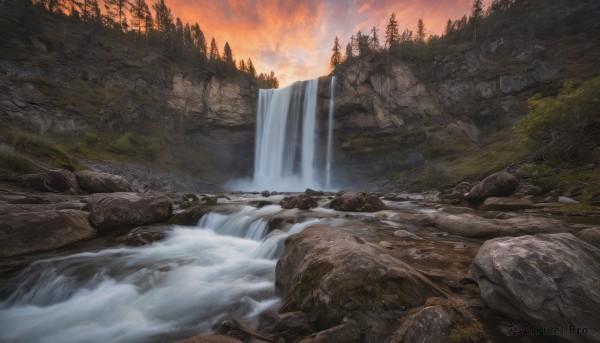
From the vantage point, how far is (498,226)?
6.30 metres

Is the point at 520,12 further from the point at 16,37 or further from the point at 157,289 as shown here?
the point at 16,37

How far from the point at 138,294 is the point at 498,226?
8855 millimetres

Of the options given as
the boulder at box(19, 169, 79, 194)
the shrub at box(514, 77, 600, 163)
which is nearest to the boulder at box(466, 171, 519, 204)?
the shrub at box(514, 77, 600, 163)

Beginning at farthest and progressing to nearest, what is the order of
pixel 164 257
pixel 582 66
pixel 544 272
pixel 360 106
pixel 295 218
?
pixel 360 106 < pixel 582 66 < pixel 295 218 < pixel 164 257 < pixel 544 272

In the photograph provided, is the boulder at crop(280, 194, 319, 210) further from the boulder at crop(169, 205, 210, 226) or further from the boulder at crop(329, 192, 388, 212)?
the boulder at crop(169, 205, 210, 226)

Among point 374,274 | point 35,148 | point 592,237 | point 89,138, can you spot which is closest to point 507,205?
point 592,237

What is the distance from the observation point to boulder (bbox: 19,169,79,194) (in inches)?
481

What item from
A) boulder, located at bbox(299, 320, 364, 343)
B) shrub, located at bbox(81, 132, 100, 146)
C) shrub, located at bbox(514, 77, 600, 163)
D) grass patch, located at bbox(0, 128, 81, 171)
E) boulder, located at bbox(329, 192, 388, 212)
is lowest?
boulder, located at bbox(299, 320, 364, 343)

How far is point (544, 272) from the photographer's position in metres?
2.64

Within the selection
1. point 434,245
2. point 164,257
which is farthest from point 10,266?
point 434,245

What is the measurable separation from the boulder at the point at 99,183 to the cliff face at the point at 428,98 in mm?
36733

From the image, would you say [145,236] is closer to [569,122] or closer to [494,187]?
[494,187]

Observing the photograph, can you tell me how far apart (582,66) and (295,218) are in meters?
56.8

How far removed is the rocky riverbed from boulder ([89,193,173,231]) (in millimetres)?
53
